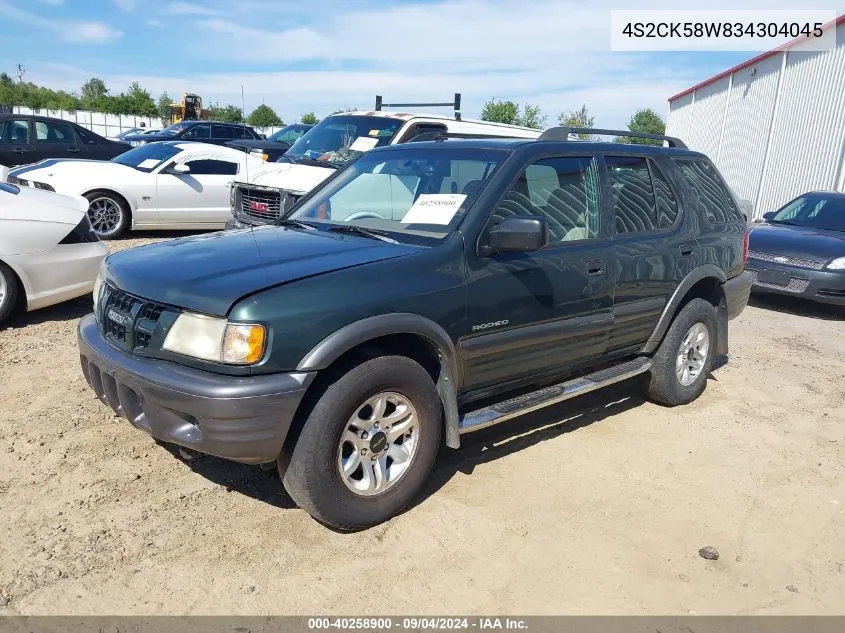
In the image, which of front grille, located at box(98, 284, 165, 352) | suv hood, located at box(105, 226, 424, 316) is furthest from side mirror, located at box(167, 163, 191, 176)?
front grille, located at box(98, 284, 165, 352)

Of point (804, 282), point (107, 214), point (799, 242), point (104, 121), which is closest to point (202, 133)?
point (107, 214)

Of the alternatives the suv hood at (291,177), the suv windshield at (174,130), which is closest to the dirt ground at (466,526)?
the suv hood at (291,177)

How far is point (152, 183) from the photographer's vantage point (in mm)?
10258

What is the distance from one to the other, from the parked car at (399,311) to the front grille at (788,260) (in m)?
4.40

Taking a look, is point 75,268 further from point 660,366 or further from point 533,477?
point 660,366

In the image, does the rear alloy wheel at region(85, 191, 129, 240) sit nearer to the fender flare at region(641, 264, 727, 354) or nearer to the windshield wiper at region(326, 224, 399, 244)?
the windshield wiper at region(326, 224, 399, 244)

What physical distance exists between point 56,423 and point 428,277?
8.28ft

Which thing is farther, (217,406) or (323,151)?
(323,151)

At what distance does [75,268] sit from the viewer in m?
6.00

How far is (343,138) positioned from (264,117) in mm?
58760

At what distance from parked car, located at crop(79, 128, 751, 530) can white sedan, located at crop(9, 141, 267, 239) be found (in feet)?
19.2

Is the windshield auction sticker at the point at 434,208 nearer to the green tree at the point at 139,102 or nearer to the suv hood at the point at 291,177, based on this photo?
the suv hood at the point at 291,177

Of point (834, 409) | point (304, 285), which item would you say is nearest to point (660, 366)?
point (834, 409)
